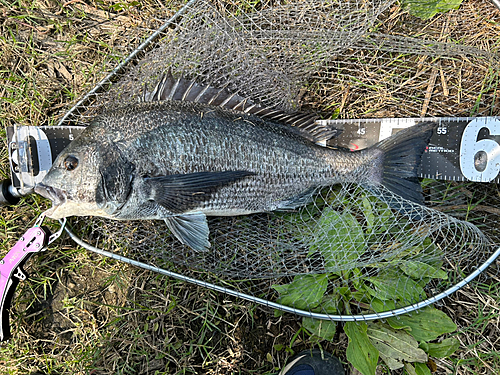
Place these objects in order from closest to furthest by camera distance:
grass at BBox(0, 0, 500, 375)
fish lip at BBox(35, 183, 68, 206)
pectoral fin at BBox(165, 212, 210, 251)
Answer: fish lip at BBox(35, 183, 68, 206) → pectoral fin at BBox(165, 212, 210, 251) → grass at BBox(0, 0, 500, 375)

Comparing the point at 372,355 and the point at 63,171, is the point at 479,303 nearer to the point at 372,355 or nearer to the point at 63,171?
the point at 372,355

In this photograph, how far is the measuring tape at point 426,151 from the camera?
256 cm

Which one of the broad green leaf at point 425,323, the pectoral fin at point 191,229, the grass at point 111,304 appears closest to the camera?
the pectoral fin at point 191,229

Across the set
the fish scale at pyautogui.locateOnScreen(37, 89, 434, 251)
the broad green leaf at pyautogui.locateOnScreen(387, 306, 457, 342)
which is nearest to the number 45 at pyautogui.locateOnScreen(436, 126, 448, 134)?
the fish scale at pyautogui.locateOnScreen(37, 89, 434, 251)

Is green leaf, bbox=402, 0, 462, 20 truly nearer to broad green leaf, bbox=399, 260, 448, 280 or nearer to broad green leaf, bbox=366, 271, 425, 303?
broad green leaf, bbox=399, 260, 448, 280

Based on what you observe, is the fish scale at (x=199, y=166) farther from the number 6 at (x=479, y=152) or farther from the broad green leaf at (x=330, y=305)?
the broad green leaf at (x=330, y=305)

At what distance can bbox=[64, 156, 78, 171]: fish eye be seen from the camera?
2.24m

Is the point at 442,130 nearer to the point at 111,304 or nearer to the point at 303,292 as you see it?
the point at 303,292

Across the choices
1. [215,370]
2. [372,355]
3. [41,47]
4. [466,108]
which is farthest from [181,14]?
[372,355]

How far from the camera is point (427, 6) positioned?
2.81 m

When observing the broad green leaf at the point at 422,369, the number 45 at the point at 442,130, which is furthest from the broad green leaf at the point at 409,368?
the number 45 at the point at 442,130

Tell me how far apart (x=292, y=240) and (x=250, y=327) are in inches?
34.7

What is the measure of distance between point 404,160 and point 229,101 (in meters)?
1.54

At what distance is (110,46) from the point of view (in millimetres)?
2975
